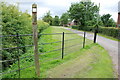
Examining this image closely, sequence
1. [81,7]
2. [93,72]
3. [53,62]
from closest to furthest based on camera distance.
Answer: [93,72] → [53,62] → [81,7]

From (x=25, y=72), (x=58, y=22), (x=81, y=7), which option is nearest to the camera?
(x=25, y=72)

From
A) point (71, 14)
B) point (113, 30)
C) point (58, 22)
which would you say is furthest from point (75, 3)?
point (58, 22)

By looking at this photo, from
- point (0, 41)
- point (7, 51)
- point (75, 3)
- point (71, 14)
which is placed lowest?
point (7, 51)

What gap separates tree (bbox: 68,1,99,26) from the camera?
3028 cm

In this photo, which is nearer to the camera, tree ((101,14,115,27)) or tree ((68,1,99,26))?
tree ((68,1,99,26))

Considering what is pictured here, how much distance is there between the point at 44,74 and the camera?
10.0ft

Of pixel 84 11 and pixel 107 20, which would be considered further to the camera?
pixel 107 20

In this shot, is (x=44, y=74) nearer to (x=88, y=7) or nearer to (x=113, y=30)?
(x=113, y=30)

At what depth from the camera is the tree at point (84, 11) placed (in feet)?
99.3

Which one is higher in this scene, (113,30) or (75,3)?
(75,3)

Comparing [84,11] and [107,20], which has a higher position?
[84,11]

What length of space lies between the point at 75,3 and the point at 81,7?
4152mm

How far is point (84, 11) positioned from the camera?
3052 centimetres

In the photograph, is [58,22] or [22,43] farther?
[58,22]
